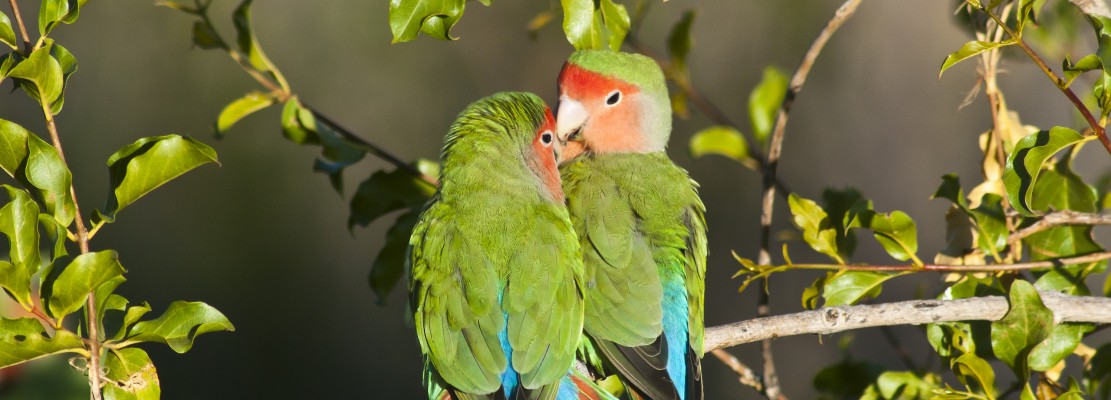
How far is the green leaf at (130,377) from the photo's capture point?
1403 millimetres

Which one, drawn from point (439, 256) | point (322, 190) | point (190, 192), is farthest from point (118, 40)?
point (439, 256)

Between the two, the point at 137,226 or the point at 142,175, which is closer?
the point at 142,175

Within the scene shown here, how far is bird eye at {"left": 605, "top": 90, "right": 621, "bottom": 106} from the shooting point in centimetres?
226

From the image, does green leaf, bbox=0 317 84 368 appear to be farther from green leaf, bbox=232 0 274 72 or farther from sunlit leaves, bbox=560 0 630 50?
sunlit leaves, bbox=560 0 630 50

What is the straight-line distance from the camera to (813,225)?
1.82 m

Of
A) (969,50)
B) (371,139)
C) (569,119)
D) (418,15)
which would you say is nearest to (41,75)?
(418,15)

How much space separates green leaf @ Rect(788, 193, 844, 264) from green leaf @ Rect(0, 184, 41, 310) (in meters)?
1.24

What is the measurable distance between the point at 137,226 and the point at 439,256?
462cm

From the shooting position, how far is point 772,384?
1958 millimetres

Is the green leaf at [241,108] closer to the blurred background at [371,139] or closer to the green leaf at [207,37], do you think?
the green leaf at [207,37]

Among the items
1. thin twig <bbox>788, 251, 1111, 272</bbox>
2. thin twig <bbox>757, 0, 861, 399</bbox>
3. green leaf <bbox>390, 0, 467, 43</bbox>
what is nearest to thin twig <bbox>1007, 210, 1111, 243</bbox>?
thin twig <bbox>788, 251, 1111, 272</bbox>

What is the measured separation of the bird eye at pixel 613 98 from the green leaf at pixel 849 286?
0.72 m

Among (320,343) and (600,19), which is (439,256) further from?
(320,343)

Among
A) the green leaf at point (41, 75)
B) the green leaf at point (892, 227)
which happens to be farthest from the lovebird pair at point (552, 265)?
the green leaf at point (41, 75)
